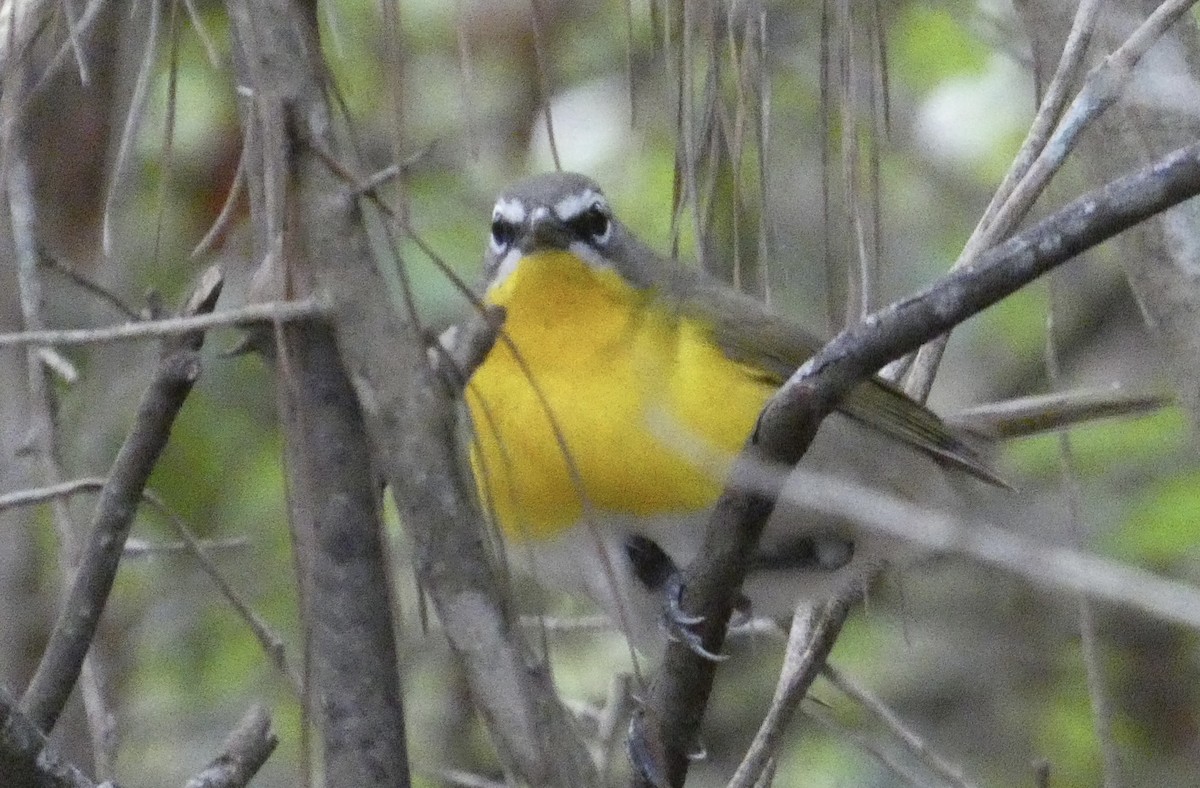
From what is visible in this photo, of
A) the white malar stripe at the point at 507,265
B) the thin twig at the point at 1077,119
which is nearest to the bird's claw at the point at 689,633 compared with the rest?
the thin twig at the point at 1077,119

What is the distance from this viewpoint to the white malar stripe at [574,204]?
2971mm

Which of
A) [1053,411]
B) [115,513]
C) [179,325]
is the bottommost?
[1053,411]

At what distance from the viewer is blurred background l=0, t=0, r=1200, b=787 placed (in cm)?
379

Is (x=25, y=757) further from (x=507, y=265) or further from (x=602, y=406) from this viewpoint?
(x=507, y=265)

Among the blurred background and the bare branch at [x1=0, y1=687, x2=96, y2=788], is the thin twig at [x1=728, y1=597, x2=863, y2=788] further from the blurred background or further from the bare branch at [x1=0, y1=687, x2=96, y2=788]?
the blurred background

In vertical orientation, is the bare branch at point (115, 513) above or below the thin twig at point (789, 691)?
above

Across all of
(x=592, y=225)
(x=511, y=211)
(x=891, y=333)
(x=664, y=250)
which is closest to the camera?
(x=891, y=333)

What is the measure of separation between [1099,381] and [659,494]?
216cm

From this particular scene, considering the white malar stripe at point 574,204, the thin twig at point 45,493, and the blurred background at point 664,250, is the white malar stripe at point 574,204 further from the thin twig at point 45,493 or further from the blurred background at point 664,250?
the thin twig at point 45,493

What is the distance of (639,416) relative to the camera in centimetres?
265

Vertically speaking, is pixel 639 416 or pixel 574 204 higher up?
pixel 574 204

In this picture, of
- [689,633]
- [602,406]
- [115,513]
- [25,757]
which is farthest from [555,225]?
[25,757]

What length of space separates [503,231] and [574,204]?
4.8 inches

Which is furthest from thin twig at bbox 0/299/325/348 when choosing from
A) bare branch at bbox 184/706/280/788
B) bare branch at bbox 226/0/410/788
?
bare branch at bbox 184/706/280/788
